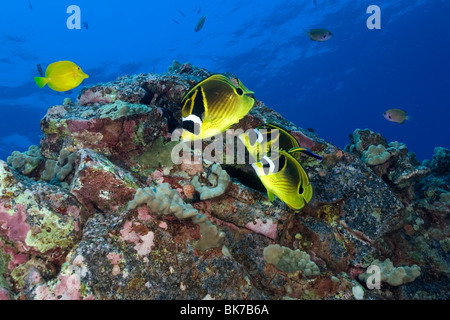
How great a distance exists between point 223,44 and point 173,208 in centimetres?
4694

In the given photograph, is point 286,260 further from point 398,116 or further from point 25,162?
point 398,116

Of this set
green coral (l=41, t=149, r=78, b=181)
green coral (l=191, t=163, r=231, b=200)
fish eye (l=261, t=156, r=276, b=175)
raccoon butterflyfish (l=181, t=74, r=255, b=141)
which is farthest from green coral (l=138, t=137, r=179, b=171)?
raccoon butterflyfish (l=181, t=74, r=255, b=141)

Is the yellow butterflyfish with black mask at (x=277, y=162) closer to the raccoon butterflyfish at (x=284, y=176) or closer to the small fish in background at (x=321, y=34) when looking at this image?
the raccoon butterflyfish at (x=284, y=176)

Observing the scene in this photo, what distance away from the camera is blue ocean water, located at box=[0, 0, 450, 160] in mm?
32812

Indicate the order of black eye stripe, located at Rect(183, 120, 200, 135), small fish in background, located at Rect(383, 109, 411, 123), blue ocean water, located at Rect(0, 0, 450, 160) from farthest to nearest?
blue ocean water, located at Rect(0, 0, 450, 160) → small fish in background, located at Rect(383, 109, 411, 123) → black eye stripe, located at Rect(183, 120, 200, 135)

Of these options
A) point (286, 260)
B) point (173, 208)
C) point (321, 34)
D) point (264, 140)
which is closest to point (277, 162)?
point (264, 140)

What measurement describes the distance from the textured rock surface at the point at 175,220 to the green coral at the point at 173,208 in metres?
0.02

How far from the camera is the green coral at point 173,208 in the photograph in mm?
2340

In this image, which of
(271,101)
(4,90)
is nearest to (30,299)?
(4,90)

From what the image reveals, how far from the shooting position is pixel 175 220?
8.27 ft

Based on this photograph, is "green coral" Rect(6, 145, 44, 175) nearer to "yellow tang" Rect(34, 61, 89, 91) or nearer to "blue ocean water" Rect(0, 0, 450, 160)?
"yellow tang" Rect(34, 61, 89, 91)

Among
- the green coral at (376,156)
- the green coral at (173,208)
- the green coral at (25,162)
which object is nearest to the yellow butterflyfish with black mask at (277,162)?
Answer: the green coral at (173,208)

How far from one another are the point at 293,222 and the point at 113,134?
2684mm

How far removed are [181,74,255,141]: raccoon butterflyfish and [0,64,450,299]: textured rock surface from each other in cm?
105
